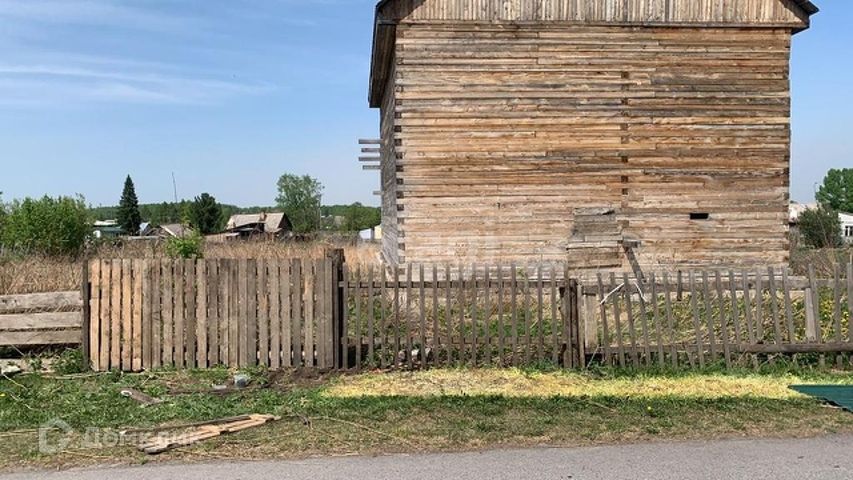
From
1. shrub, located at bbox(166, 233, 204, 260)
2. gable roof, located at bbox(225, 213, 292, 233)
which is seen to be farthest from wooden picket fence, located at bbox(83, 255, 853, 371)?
gable roof, located at bbox(225, 213, 292, 233)

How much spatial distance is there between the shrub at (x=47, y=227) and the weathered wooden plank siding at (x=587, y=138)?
742 inches

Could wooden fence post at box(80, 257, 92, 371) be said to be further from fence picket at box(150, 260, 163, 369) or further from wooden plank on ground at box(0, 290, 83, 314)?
fence picket at box(150, 260, 163, 369)

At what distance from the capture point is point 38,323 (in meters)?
8.51

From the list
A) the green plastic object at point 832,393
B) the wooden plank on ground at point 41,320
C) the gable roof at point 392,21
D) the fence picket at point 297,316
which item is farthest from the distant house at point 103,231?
the green plastic object at point 832,393

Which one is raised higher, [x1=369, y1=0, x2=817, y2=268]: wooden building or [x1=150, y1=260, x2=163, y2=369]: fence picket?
[x1=369, y1=0, x2=817, y2=268]: wooden building

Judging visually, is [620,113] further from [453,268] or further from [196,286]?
[196,286]

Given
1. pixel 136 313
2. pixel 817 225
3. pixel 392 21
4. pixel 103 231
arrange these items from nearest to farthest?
pixel 136 313 < pixel 392 21 < pixel 817 225 < pixel 103 231

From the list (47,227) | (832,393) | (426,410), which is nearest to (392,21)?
(426,410)

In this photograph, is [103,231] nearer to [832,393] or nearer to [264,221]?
[264,221]

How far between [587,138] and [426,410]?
30.5 feet

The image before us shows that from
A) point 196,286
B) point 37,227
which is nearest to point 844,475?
point 196,286

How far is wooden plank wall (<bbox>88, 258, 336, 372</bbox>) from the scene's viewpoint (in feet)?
27.7

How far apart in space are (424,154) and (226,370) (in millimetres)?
6945

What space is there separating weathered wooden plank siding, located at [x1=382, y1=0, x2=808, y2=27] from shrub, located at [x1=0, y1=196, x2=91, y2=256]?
63.5 feet
